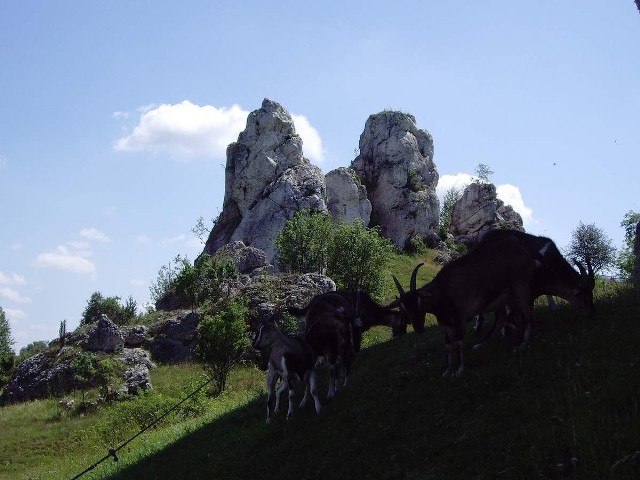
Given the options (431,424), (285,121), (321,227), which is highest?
(285,121)

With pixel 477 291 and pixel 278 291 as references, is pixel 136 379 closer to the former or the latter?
pixel 278 291

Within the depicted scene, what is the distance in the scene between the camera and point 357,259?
62.8 metres

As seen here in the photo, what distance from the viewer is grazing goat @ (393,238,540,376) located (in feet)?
37.4

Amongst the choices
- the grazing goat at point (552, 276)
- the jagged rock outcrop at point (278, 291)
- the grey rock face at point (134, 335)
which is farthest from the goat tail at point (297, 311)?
the grey rock face at point (134, 335)

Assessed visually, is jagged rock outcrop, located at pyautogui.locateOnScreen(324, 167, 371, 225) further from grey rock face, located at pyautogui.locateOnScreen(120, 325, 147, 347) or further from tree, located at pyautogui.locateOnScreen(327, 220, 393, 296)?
grey rock face, located at pyautogui.locateOnScreen(120, 325, 147, 347)

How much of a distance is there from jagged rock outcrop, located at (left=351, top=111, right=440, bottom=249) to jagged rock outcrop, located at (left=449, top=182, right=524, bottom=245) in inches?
231

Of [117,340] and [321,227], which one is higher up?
[321,227]

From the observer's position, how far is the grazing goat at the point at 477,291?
1141 cm

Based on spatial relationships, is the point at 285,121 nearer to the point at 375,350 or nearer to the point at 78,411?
the point at 78,411

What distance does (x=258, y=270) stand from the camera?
2334 inches

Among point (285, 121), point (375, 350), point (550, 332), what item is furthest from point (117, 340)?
point (285, 121)

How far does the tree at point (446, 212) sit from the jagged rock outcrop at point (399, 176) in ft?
9.71

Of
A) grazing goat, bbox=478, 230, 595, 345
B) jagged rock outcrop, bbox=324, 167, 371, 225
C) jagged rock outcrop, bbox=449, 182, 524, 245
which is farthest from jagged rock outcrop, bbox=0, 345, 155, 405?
jagged rock outcrop, bbox=449, 182, 524, 245

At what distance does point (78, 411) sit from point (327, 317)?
93.7 feet
